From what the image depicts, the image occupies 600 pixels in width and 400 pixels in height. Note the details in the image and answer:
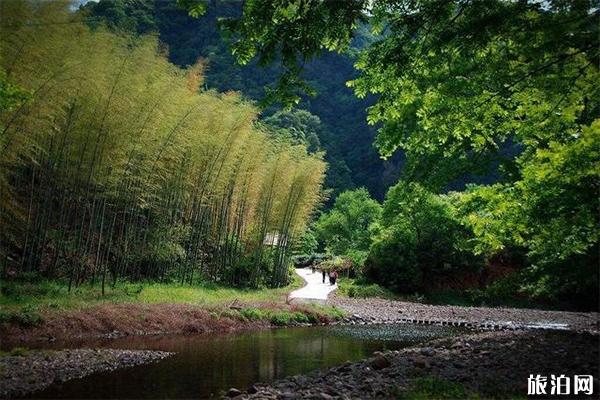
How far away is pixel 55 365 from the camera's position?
785 cm

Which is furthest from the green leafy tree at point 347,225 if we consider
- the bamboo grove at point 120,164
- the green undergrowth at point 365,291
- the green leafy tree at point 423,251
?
the bamboo grove at point 120,164

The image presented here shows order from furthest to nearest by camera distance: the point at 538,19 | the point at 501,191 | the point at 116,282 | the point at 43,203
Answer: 1. the point at 116,282
2. the point at 43,203
3. the point at 501,191
4. the point at 538,19

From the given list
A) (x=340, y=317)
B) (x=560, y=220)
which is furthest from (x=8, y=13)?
(x=340, y=317)

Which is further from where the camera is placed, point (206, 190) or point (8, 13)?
point (206, 190)

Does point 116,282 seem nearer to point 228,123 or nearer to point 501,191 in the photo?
point 228,123

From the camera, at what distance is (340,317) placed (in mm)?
17500

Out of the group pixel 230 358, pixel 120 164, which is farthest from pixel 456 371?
pixel 120 164

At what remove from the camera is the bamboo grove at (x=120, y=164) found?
10711 millimetres

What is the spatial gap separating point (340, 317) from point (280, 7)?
14.6 metres

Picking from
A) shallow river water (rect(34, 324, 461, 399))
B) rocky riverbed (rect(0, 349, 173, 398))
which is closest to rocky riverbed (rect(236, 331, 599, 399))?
shallow river water (rect(34, 324, 461, 399))

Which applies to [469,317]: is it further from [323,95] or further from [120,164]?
[323,95]

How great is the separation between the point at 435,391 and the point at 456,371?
1576 mm

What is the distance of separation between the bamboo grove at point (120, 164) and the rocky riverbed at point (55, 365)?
4149 millimetres

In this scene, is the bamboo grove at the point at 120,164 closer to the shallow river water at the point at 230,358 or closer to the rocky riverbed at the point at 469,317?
the shallow river water at the point at 230,358
